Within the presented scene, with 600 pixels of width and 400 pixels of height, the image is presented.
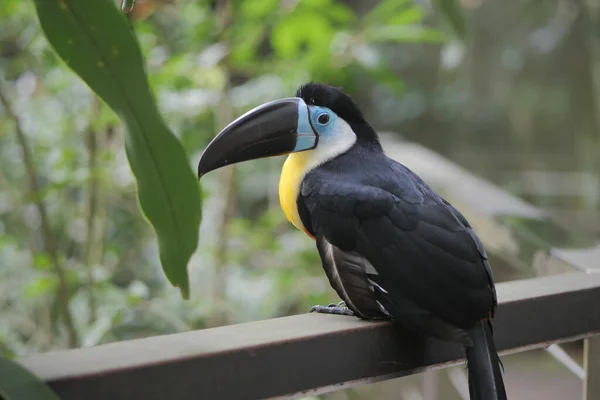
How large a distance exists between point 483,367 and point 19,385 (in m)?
0.38

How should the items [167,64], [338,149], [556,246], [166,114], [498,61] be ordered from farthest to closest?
1. [498,61]
2. [166,114]
3. [167,64]
4. [556,246]
5. [338,149]

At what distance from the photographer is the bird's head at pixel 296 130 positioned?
0.63 m

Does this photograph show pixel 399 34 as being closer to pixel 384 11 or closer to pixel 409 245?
pixel 384 11

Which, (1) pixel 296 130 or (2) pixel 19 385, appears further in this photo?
(1) pixel 296 130

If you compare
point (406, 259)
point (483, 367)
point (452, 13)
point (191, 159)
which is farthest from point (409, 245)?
point (191, 159)

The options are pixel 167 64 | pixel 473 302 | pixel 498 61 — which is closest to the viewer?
pixel 473 302

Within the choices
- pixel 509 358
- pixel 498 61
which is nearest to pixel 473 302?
pixel 509 358

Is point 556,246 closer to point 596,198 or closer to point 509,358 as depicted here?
point 509,358

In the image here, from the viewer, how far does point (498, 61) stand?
543 centimetres

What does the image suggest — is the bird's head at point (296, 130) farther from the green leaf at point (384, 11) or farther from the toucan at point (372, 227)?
the green leaf at point (384, 11)

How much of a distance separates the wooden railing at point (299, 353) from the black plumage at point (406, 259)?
1.2 inches

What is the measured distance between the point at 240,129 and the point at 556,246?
0.51 m

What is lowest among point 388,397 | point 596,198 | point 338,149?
point 596,198

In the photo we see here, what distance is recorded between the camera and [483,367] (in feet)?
1.81
